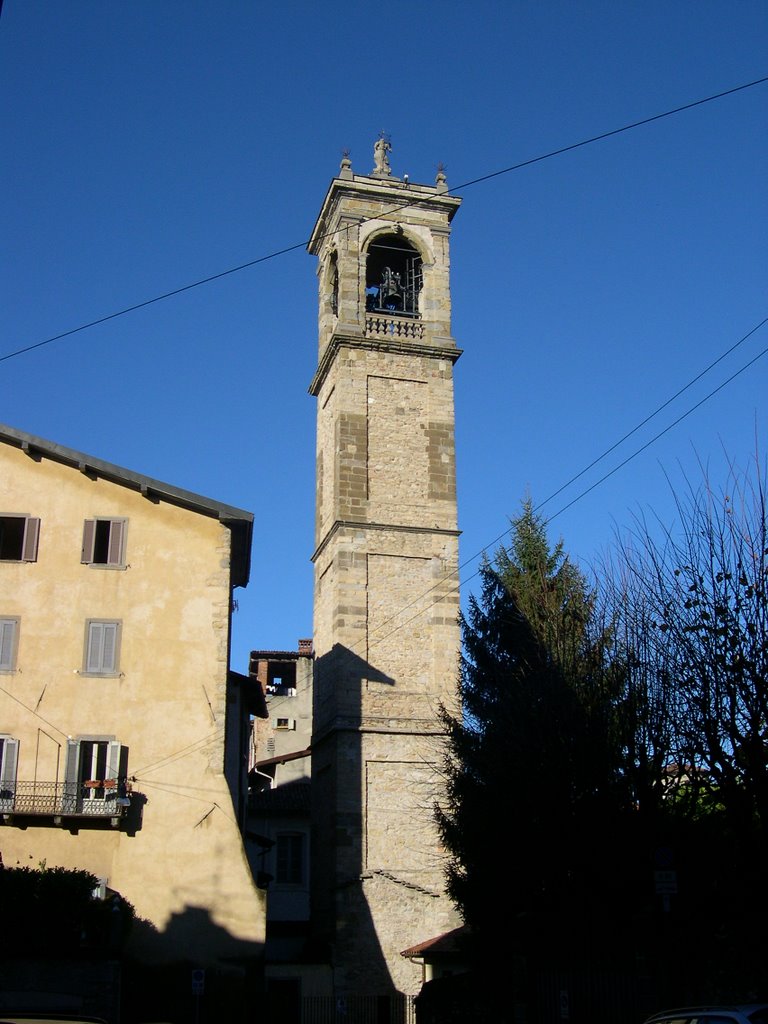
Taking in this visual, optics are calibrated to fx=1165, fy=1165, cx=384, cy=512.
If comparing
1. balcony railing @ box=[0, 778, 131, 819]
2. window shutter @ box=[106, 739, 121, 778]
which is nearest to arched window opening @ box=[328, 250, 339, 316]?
window shutter @ box=[106, 739, 121, 778]

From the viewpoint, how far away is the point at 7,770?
22.6 m

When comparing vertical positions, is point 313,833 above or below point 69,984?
above

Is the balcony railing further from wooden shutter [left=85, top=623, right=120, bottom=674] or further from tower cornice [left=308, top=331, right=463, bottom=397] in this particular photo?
tower cornice [left=308, top=331, right=463, bottom=397]

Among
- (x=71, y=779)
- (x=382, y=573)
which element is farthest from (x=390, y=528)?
(x=71, y=779)

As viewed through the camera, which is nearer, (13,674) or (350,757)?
(13,674)

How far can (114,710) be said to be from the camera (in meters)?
23.5

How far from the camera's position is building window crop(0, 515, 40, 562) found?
80.0ft

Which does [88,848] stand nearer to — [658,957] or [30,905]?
[30,905]

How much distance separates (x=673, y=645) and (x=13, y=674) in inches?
510

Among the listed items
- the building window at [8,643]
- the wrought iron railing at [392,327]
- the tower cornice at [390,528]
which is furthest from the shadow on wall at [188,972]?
the wrought iron railing at [392,327]

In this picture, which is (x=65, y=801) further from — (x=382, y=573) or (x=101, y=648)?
(x=382, y=573)

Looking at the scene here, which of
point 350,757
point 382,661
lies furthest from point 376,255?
→ point 350,757

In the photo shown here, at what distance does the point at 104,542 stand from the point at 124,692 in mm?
3301

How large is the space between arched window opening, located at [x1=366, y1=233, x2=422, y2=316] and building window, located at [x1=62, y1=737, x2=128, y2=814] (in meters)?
18.5
